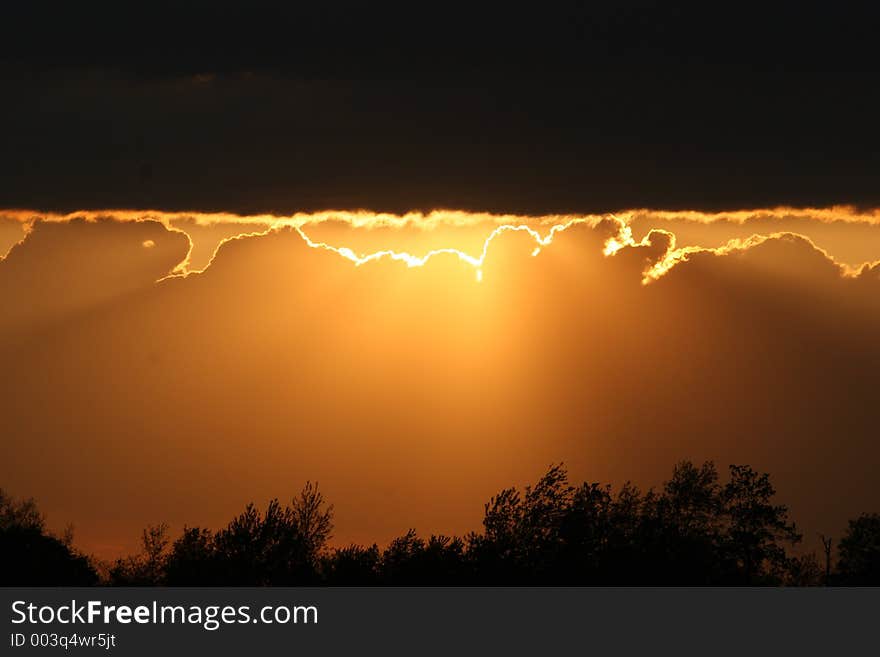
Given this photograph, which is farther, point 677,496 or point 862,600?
point 677,496

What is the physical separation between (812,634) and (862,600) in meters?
32.9

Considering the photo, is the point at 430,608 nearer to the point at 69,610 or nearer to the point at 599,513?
the point at 69,610

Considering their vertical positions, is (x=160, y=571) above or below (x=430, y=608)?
above

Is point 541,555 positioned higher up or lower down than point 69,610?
higher up

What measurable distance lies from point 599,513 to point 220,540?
34448mm

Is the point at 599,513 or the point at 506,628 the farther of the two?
the point at 599,513

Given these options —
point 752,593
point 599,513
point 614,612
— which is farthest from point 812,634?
point 599,513

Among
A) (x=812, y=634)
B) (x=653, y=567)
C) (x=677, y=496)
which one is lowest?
(x=812, y=634)

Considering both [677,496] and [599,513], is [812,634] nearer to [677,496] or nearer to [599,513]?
[599,513]

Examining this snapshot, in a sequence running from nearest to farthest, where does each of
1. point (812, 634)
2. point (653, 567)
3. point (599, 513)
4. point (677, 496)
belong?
1. point (812, 634)
2. point (653, 567)
3. point (599, 513)
4. point (677, 496)

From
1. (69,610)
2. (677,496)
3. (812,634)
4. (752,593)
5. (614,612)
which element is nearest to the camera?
(69,610)

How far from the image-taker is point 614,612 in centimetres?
13350

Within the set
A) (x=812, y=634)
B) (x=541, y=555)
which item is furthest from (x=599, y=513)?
(x=812, y=634)

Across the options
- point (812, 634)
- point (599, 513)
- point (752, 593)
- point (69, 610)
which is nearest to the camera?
point (69, 610)
